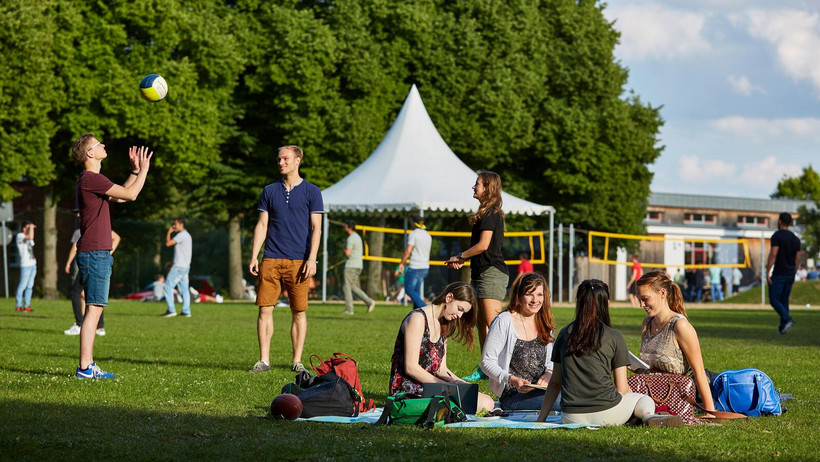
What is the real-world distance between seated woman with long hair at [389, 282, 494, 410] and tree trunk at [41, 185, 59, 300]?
91.6 ft

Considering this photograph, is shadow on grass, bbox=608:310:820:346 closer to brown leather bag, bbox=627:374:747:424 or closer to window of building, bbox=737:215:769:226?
brown leather bag, bbox=627:374:747:424

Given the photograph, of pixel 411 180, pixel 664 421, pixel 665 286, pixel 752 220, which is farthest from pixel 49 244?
pixel 752 220

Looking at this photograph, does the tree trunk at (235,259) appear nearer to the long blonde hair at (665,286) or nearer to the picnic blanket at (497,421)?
the picnic blanket at (497,421)

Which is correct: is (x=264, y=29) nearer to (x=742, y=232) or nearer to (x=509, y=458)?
(x=509, y=458)

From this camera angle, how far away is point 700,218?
7369 cm

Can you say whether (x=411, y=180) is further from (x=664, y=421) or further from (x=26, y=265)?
(x=664, y=421)

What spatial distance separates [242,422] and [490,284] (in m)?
4.08

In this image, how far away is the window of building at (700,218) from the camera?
72750 mm

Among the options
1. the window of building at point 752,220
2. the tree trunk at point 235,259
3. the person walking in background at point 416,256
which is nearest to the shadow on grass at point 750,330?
the person walking in background at point 416,256

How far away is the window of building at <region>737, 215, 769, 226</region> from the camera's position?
7556 centimetres

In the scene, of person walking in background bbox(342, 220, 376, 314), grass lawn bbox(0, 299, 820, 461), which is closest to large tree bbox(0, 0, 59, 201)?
person walking in background bbox(342, 220, 376, 314)

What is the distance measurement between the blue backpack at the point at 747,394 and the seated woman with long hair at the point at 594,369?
3.53ft

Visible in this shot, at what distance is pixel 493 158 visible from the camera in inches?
1547

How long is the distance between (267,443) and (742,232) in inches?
2601
